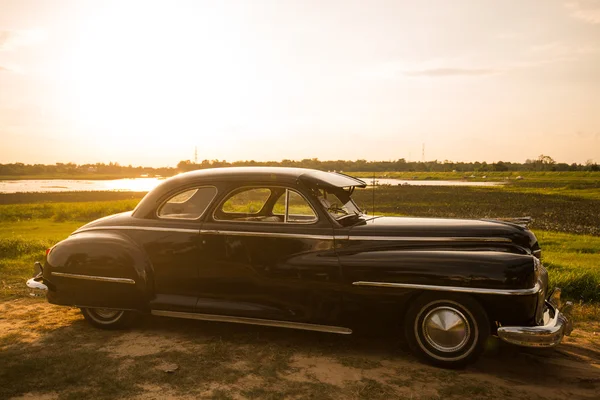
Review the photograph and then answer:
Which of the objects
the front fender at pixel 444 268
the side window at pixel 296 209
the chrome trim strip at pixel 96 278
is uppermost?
the side window at pixel 296 209

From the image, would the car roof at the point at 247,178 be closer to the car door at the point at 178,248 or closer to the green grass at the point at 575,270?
the car door at the point at 178,248

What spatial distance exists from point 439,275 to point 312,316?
143 centimetres

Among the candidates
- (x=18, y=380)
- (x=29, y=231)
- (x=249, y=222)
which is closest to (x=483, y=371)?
(x=249, y=222)

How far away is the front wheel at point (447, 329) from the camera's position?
4.97 metres

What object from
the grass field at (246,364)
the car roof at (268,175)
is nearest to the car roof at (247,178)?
the car roof at (268,175)

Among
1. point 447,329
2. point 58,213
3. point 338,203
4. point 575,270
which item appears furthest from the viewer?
point 58,213

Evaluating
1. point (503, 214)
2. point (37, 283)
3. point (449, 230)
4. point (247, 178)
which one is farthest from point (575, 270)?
point (503, 214)

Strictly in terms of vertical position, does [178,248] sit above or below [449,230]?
below

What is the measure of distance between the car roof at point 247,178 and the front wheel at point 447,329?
5.63ft

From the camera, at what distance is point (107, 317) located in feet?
21.0

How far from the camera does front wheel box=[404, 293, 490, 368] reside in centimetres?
497

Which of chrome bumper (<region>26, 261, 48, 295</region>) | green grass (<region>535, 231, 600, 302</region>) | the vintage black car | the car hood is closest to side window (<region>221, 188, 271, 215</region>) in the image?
the vintage black car

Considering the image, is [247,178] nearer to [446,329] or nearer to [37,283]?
[446,329]

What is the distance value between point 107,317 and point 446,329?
4.16m
